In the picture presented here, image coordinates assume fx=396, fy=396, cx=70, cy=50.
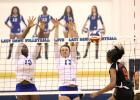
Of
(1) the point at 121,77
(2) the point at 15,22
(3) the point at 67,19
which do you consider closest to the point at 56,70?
(3) the point at 67,19

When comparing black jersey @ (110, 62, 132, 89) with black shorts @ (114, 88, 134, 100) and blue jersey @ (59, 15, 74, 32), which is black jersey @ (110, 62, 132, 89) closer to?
black shorts @ (114, 88, 134, 100)

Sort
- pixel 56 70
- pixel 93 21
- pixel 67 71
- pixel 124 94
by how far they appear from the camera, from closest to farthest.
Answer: pixel 124 94 < pixel 67 71 < pixel 56 70 < pixel 93 21

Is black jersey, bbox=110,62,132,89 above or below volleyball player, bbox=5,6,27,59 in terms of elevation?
below

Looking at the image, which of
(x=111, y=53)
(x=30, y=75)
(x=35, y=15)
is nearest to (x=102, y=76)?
(x=35, y=15)

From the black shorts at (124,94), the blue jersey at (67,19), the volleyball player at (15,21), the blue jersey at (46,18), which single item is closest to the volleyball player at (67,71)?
the black shorts at (124,94)

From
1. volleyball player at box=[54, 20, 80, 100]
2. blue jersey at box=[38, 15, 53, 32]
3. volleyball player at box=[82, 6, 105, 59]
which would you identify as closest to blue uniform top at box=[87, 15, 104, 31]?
volleyball player at box=[82, 6, 105, 59]

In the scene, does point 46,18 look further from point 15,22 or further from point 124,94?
point 124,94

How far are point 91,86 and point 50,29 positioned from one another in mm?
2397

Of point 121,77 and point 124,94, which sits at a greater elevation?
point 121,77

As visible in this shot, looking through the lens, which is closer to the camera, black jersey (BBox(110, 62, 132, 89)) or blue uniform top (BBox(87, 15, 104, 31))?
black jersey (BBox(110, 62, 132, 89))

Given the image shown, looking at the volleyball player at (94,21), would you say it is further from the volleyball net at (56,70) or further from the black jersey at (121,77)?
the black jersey at (121,77)

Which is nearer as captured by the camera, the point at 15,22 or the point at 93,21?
the point at 93,21

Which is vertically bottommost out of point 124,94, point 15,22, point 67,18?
point 124,94

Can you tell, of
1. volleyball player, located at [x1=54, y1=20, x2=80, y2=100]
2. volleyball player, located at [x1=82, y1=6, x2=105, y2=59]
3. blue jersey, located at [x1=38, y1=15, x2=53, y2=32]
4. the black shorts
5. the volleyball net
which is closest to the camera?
the black shorts
